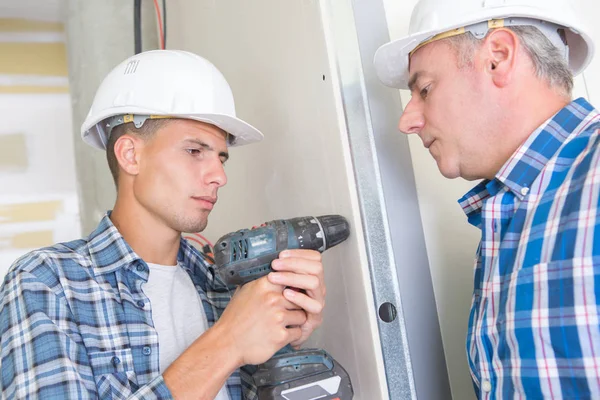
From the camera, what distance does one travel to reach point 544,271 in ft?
2.71

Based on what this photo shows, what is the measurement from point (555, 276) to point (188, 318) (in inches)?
34.7

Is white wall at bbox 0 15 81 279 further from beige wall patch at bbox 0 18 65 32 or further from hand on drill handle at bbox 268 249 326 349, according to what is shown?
hand on drill handle at bbox 268 249 326 349

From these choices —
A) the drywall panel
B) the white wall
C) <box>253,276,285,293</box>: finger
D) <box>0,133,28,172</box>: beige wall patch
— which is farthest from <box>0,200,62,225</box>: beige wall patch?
<box>253,276,285,293</box>: finger

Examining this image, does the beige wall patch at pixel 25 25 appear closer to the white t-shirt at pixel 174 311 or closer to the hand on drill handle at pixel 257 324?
the white t-shirt at pixel 174 311

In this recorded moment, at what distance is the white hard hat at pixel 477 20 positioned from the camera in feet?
3.32

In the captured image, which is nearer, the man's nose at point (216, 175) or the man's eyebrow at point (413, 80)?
the man's eyebrow at point (413, 80)

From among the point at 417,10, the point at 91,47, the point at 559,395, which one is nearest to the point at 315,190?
the point at 417,10

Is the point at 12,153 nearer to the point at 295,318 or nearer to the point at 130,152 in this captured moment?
the point at 130,152

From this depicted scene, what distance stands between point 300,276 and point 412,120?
43 centimetres

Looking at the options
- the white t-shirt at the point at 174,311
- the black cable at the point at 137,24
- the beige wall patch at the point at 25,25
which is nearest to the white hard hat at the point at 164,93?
the white t-shirt at the point at 174,311

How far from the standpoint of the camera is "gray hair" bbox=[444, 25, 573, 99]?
1032 mm

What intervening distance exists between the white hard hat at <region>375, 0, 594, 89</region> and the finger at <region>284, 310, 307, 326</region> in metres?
0.59

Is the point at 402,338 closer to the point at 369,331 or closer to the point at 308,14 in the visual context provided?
the point at 369,331

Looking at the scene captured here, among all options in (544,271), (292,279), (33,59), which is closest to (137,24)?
(33,59)
